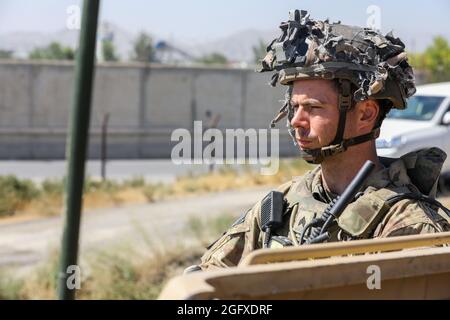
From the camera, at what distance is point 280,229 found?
9.36ft

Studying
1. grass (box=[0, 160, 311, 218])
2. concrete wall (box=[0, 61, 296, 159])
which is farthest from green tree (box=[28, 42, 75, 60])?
grass (box=[0, 160, 311, 218])

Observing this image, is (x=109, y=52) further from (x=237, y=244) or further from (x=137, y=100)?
(x=237, y=244)

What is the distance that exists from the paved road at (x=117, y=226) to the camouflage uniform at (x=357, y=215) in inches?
206

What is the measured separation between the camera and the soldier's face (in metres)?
2.70

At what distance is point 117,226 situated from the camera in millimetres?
11320

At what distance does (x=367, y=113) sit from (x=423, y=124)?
9.52 meters

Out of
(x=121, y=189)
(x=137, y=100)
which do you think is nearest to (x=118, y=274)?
(x=121, y=189)

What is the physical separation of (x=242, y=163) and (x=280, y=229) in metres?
14.4

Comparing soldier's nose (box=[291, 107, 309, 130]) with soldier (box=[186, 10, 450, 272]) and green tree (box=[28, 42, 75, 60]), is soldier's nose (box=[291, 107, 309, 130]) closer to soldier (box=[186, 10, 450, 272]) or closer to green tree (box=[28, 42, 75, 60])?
soldier (box=[186, 10, 450, 272])

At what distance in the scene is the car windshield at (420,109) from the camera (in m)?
12.3

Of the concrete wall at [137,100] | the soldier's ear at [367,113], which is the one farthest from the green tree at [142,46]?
the soldier's ear at [367,113]

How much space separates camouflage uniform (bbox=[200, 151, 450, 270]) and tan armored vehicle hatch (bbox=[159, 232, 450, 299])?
0.39 metres

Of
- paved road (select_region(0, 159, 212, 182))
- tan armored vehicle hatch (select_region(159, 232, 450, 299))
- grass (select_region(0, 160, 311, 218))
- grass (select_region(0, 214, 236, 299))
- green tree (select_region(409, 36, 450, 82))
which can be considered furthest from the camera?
green tree (select_region(409, 36, 450, 82))
